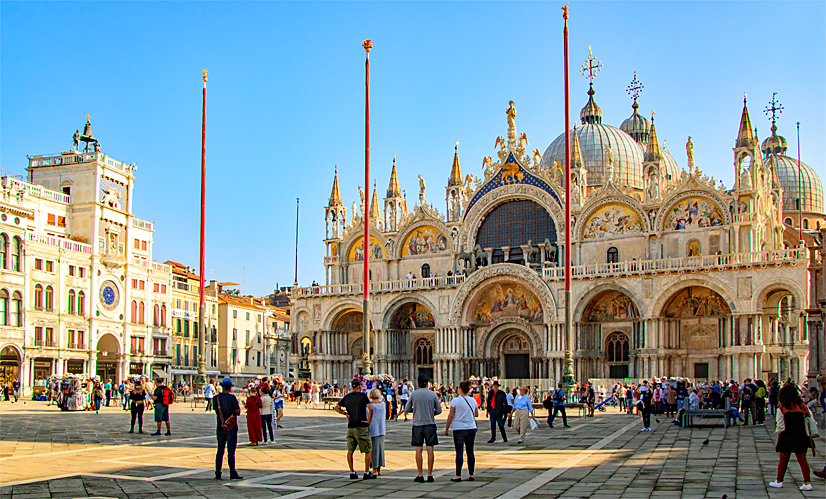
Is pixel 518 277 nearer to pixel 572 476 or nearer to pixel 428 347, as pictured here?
pixel 428 347

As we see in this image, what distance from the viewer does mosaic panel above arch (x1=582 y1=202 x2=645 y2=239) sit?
47.8 metres

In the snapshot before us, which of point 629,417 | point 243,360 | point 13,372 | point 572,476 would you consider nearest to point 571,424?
point 629,417

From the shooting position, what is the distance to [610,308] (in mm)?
47750

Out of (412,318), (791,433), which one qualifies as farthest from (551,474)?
(412,318)

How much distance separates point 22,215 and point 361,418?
39.5 metres

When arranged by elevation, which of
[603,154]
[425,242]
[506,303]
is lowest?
[506,303]

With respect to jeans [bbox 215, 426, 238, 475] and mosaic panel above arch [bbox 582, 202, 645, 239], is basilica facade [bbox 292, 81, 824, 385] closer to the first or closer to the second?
mosaic panel above arch [bbox 582, 202, 645, 239]

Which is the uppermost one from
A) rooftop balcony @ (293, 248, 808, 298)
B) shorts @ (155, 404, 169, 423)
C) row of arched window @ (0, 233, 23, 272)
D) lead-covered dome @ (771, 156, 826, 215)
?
lead-covered dome @ (771, 156, 826, 215)

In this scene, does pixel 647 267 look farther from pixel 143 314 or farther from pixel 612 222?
pixel 143 314

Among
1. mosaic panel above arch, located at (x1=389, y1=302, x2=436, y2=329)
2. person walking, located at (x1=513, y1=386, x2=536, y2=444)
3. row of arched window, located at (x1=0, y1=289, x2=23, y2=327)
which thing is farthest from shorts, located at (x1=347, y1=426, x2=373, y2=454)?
mosaic panel above arch, located at (x1=389, y1=302, x2=436, y2=329)

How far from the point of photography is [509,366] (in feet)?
169

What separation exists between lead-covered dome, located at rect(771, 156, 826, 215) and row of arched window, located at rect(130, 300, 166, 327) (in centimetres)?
5129

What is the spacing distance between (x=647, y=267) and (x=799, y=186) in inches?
1397

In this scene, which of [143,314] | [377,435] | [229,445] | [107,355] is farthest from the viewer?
[143,314]
